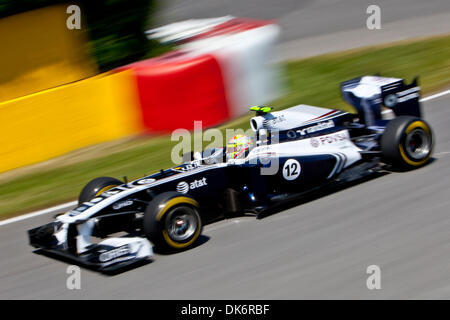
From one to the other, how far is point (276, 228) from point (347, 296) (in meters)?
1.75

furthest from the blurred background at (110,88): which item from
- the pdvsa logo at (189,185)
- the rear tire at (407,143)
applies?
the rear tire at (407,143)

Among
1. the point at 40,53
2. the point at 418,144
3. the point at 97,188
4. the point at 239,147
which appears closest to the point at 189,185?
the point at 239,147

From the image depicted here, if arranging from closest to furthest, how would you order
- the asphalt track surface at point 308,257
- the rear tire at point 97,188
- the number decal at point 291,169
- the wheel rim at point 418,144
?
the asphalt track surface at point 308,257
the number decal at point 291,169
the rear tire at point 97,188
the wheel rim at point 418,144

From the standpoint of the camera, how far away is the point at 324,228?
681 cm

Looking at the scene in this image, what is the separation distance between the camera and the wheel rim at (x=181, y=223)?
6.62 metres

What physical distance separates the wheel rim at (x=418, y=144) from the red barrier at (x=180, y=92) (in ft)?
12.7

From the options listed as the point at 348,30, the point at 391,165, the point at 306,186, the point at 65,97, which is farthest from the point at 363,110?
the point at 348,30

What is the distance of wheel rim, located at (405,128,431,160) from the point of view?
796 cm

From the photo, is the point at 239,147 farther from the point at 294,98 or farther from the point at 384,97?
the point at 294,98

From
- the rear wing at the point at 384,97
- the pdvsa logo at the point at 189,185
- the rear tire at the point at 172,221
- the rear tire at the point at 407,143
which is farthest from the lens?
the rear wing at the point at 384,97

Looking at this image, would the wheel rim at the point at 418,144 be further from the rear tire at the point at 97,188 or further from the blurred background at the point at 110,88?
the blurred background at the point at 110,88

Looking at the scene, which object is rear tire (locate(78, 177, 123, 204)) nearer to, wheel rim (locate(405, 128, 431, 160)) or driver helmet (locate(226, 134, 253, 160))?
driver helmet (locate(226, 134, 253, 160))

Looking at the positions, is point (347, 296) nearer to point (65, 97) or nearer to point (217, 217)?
point (217, 217)

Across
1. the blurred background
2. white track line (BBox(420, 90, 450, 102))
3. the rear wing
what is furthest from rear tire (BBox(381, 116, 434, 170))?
the blurred background
